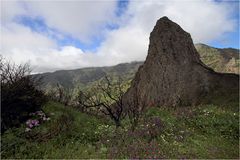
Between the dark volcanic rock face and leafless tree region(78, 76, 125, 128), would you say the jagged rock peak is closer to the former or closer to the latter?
the dark volcanic rock face

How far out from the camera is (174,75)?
36156 mm

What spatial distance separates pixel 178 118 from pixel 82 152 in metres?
10.4

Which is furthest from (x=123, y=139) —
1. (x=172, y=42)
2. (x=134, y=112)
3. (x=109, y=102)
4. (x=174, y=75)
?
(x=172, y=42)

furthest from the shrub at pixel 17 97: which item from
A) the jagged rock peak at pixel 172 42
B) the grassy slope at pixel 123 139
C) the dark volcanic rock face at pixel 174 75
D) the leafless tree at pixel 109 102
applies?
the jagged rock peak at pixel 172 42

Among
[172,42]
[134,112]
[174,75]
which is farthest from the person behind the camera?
[172,42]

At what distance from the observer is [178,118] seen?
22438 millimetres

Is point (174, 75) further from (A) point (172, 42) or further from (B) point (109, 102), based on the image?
(B) point (109, 102)

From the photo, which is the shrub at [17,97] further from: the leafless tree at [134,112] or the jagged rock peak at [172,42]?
the jagged rock peak at [172,42]

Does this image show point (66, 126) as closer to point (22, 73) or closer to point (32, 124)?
point (32, 124)

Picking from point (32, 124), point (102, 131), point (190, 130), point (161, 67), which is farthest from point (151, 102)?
point (32, 124)

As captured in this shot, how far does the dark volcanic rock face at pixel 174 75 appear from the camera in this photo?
108 ft

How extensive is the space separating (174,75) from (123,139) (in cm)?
2134

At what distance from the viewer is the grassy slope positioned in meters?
13.8

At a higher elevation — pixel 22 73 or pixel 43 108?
pixel 22 73
